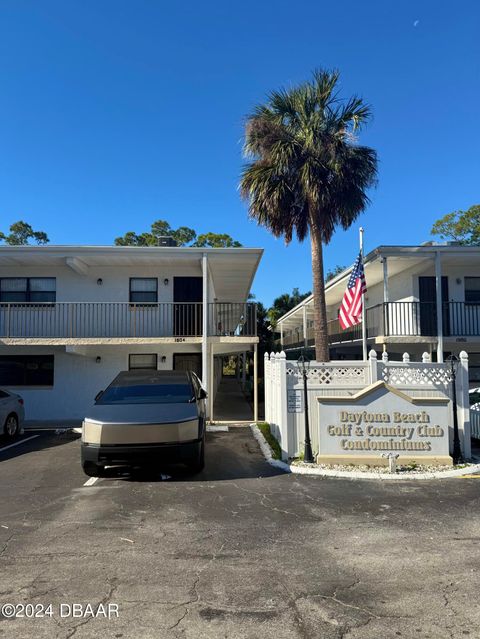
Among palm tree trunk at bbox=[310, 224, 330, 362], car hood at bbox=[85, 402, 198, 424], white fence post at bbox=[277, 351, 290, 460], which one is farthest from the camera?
palm tree trunk at bbox=[310, 224, 330, 362]

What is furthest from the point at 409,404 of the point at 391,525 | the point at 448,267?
the point at 448,267

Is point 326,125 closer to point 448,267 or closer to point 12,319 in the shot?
point 448,267

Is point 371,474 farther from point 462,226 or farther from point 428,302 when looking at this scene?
point 462,226

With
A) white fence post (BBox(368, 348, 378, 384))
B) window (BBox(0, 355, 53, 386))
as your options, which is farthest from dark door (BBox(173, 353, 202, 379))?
white fence post (BBox(368, 348, 378, 384))

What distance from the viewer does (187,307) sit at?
48.5ft

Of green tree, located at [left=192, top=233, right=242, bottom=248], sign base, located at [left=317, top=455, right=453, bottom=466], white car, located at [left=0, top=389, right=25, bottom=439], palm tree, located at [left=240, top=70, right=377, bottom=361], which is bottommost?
sign base, located at [left=317, top=455, right=453, bottom=466]

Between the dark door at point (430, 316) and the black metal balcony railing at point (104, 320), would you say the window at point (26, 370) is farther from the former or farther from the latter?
the dark door at point (430, 316)

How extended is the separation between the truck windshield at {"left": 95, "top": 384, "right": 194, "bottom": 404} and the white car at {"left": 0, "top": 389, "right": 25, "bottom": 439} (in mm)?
4220

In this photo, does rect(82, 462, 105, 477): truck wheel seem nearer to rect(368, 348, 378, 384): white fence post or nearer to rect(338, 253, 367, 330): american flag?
rect(368, 348, 378, 384): white fence post

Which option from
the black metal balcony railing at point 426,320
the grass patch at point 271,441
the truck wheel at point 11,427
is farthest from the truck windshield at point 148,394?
the black metal balcony railing at point 426,320

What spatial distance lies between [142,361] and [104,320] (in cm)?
183

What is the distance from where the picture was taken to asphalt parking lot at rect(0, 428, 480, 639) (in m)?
3.14

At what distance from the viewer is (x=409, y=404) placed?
7.79m

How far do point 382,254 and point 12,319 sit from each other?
12203 millimetres
